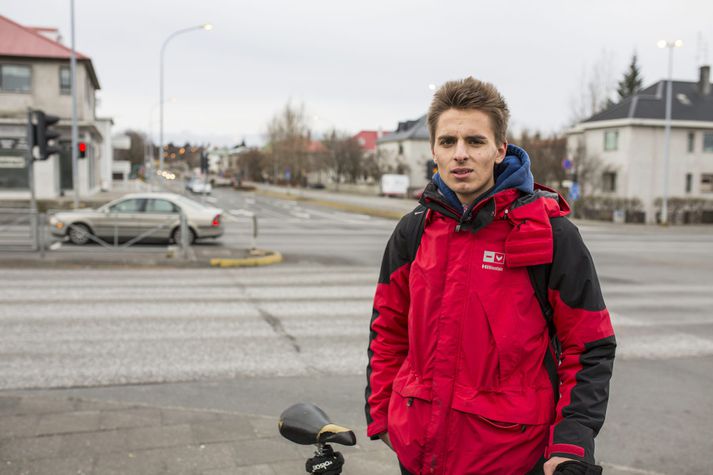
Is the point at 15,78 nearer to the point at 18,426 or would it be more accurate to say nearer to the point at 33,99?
the point at 33,99

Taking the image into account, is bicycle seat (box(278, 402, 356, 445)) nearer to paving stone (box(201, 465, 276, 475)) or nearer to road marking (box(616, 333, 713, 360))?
paving stone (box(201, 465, 276, 475))

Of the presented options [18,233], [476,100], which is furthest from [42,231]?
[476,100]

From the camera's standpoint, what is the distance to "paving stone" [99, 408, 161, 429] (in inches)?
191

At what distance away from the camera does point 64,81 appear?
122 ft

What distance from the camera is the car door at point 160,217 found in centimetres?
1808

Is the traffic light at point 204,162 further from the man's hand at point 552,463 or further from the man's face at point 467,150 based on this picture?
the man's hand at point 552,463

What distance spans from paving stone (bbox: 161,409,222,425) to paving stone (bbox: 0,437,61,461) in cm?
76

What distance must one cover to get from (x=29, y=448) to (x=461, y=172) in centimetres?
359

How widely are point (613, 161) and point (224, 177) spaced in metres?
38.0

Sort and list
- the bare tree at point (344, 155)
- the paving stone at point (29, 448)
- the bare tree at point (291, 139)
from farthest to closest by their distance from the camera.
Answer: the bare tree at point (344, 155) → the bare tree at point (291, 139) → the paving stone at point (29, 448)

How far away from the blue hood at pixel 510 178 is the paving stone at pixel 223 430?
115 inches

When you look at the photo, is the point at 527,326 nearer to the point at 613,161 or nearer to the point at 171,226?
the point at 171,226

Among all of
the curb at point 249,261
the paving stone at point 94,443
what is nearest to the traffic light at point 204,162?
the curb at point 249,261

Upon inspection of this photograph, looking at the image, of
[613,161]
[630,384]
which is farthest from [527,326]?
[613,161]
